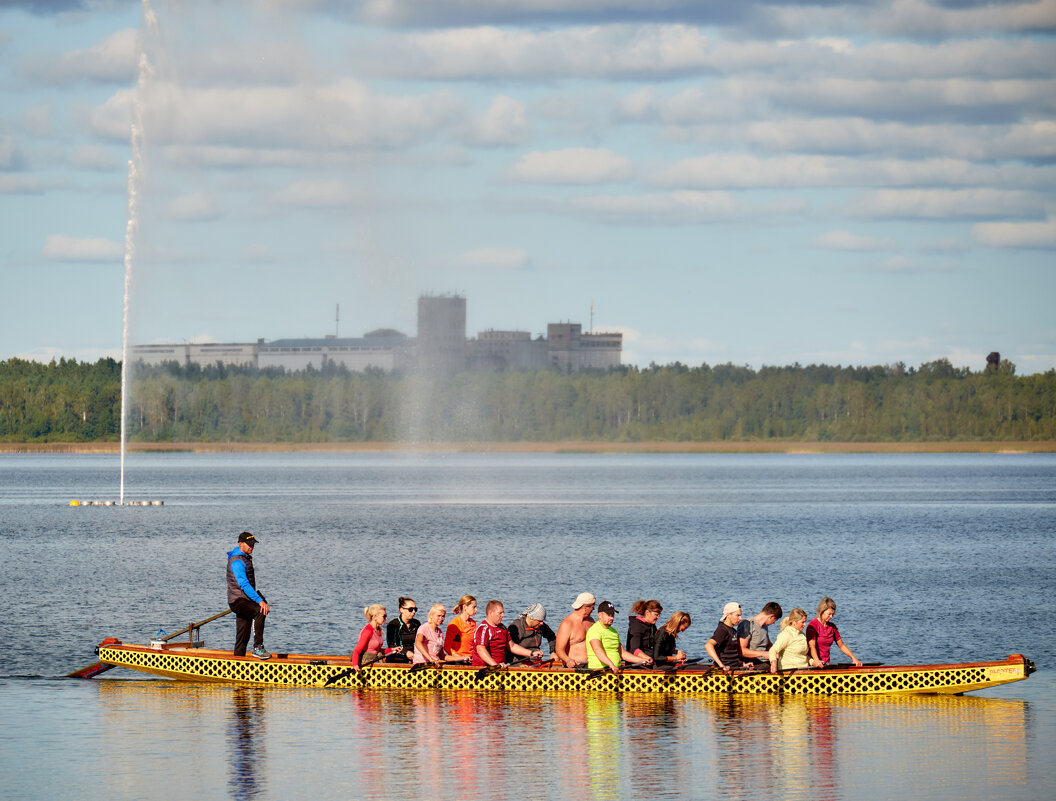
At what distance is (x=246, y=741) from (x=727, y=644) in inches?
361

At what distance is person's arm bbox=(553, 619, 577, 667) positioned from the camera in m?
28.0

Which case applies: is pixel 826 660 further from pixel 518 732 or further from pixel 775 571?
pixel 775 571

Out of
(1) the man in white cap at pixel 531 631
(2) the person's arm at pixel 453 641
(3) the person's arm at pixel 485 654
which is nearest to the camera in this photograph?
(3) the person's arm at pixel 485 654

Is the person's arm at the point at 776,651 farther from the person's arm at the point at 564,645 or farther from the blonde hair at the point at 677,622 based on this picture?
the person's arm at the point at 564,645

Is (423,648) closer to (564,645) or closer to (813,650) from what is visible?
(564,645)

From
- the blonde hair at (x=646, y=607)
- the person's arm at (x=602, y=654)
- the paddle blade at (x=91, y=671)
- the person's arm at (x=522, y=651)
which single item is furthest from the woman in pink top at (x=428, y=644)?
the paddle blade at (x=91, y=671)

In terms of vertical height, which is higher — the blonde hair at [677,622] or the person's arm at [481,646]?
the blonde hair at [677,622]

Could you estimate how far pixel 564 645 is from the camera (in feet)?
92.1

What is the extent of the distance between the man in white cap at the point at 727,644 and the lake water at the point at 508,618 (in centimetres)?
78

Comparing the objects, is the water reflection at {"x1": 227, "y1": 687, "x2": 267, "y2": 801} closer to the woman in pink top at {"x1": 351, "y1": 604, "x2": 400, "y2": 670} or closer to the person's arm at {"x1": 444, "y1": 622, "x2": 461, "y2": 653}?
the woman in pink top at {"x1": 351, "y1": 604, "x2": 400, "y2": 670}

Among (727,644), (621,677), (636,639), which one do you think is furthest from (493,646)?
(727,644)

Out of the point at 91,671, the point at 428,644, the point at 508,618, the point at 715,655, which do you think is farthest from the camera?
the point at 508,618

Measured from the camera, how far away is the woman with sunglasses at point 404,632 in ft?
93.6

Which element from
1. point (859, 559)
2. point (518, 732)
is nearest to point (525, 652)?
point (518, 732)
